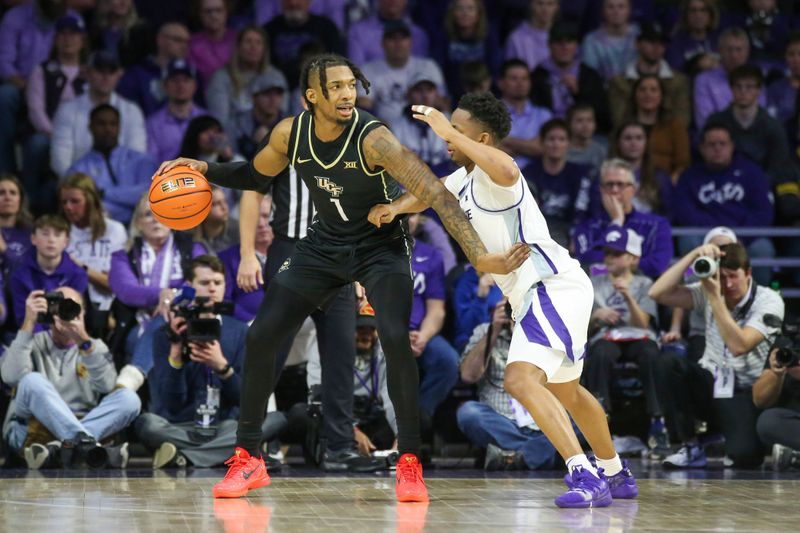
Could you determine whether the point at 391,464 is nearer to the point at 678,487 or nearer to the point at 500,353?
the point at 500,353

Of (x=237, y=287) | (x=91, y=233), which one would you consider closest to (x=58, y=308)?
(x=237, y=287)

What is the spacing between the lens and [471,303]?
352 inches

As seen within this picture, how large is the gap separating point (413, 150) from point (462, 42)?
1482 mm

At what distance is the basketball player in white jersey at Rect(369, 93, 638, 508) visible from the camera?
563 cm

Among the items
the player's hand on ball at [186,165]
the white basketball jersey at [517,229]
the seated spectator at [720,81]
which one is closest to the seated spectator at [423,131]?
the seated spectator at [720,81]

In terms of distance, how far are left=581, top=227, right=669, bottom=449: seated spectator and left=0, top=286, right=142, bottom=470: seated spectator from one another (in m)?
2.89

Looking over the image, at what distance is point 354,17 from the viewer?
11688mm

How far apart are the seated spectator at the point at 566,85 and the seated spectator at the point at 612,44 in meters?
0.35

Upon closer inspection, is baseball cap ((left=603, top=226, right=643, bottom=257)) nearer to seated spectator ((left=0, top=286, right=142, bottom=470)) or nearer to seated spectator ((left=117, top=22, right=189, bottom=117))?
seated spectator ((left=0, top=286, right=142, bottom=470))

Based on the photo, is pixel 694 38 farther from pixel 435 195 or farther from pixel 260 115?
pixel 435 195

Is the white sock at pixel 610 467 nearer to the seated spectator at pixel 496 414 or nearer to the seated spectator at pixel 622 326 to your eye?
the seated spectator at pixel 496 414

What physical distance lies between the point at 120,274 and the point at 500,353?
101 inches

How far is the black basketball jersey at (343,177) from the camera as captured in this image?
5887mm

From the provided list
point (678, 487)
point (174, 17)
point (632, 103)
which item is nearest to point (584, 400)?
point (678, 487)
